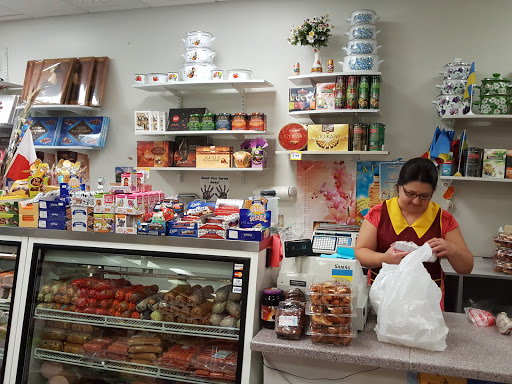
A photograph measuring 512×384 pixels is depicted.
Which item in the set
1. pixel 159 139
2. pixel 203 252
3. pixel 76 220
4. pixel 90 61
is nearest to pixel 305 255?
pixel 203 252

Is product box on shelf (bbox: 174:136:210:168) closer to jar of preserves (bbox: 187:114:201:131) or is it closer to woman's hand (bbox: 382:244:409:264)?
jar of preserves (bbox: 187:114:201:131)

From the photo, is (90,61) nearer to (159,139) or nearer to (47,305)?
(159,139)

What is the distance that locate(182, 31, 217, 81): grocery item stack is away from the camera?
446 centimetres

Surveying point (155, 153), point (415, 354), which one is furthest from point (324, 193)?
point (415, 354)

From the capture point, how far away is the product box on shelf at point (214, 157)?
4.45 m

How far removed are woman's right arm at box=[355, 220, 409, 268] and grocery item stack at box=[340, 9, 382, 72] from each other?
186 centimetres

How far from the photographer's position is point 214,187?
482cm

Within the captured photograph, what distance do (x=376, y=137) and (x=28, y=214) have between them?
8.86 ft

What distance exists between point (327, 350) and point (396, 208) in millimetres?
932

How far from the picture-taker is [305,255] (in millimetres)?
2352

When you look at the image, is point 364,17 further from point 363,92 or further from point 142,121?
point 142,121

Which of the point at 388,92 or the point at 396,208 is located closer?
the point at 396,208

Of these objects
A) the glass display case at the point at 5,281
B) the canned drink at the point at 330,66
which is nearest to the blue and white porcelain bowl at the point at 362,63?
the canned drink at the point at 330,66

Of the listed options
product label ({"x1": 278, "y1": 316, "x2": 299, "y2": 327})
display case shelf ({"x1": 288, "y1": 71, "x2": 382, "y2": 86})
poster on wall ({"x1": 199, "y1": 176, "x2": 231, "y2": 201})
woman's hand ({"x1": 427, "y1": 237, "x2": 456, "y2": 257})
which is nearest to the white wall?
poster on wall ({"x1": 199, "y1": 176, "x2": 231, "y2": 201})
